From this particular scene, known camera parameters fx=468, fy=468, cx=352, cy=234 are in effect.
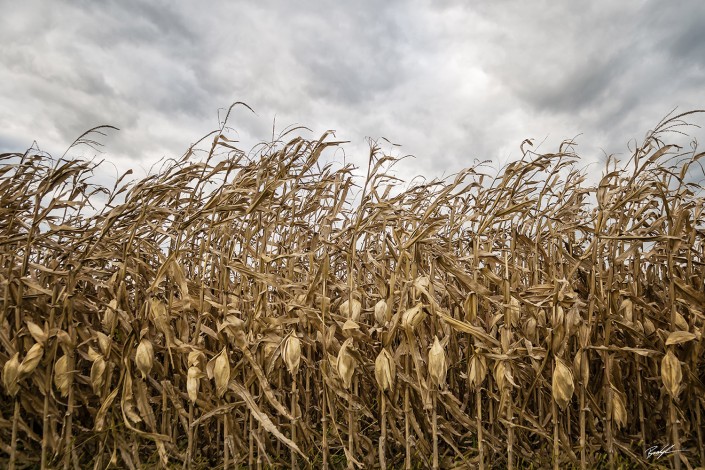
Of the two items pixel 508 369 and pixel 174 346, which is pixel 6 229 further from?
pixel 508 369

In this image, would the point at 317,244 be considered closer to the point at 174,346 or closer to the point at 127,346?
the point at 174,346

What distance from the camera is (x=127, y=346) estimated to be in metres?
2.24

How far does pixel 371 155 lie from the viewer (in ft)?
7.97

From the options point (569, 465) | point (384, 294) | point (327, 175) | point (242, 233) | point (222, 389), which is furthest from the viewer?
point (327, 175)

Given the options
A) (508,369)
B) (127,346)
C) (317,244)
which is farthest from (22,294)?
(508,369)

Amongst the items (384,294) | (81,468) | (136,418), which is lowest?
(81,468)

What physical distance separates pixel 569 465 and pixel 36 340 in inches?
107

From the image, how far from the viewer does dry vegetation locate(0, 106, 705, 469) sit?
2115 millimetres

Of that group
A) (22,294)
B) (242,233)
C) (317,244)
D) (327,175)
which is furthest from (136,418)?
(327,175)

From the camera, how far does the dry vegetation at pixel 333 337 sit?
2.12m

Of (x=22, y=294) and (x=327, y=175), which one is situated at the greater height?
(x=327, y=175)

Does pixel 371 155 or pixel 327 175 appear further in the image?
pixel 327 175

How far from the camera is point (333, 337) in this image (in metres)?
2.22

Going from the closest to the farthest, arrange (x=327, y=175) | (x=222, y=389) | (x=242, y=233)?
(x=222, y=389)
(x=242, y=233)
(x=327, y=175)
